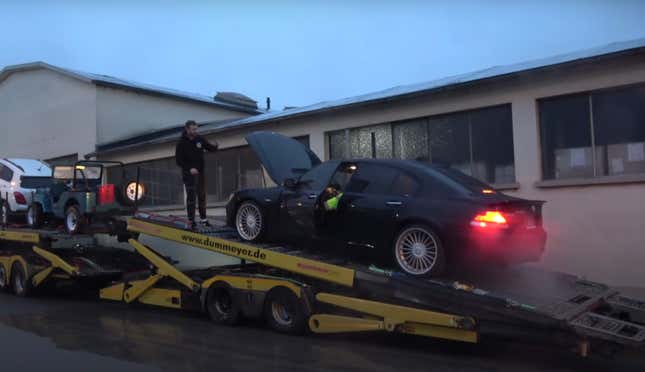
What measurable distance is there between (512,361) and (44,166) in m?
12.5

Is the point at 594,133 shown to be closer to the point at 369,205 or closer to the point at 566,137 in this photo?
the point at 566,137

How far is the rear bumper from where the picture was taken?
6.57 m

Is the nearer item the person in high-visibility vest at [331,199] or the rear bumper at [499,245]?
the rear bumper at [499,245]

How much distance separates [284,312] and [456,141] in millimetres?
5852

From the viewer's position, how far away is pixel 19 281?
40.8 ft

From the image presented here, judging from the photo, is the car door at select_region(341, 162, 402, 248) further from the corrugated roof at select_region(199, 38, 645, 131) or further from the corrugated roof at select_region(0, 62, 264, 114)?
the corrugated roof at select_region(0, 62, 264, 114)

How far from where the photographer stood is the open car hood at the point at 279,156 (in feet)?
29.0

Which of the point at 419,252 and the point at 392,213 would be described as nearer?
the point at 419,252

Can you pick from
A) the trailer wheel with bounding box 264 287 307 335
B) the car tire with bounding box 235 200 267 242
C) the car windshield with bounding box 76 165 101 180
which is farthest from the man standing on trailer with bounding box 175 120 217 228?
the car windshield with bounding box 76 165 101 180

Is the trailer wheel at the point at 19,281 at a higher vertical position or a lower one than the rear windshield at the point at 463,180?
lower

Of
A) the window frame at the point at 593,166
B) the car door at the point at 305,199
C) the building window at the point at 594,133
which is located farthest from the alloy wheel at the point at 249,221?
the building window at the point at 594,133

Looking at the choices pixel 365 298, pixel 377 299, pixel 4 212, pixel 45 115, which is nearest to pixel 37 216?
pixel 4 212

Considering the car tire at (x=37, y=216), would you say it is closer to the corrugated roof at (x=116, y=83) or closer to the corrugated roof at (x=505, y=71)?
the corrugated roof at (x=505, y=71)

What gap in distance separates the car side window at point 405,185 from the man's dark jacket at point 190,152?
12.5ft
